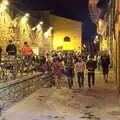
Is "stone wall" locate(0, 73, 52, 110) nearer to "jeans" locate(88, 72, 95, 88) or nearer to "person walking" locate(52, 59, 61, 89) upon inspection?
"person walking" locate(52, 59, 61, 89)

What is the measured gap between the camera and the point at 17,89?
1864 cm

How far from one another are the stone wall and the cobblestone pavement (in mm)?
295

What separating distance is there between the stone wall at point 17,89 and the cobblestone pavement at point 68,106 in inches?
11.6

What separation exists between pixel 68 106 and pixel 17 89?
100 inches

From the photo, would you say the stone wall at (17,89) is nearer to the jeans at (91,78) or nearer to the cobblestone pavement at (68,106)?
the cobblestone pavement at (68,106)

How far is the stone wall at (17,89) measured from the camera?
1642 centimetres

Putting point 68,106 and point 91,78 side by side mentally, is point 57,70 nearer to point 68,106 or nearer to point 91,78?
point 91,78

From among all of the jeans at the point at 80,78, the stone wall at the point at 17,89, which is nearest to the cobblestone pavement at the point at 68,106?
the stone wall at the point at 17,89

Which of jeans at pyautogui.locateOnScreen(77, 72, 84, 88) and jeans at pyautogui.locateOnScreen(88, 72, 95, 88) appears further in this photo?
jeans at pyautogui.locateOnScreen(88, 72, 95, 88)

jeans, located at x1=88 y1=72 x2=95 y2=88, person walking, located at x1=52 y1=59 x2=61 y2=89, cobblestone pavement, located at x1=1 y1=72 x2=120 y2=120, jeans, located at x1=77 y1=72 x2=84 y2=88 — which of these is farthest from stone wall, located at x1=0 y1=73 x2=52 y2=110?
jeans, located at x1=88 y1=72 x2=95 y2=88

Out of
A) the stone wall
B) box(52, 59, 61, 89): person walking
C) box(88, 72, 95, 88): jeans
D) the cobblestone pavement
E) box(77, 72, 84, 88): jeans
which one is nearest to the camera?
the cobblestone pavement

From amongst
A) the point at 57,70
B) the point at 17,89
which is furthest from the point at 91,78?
the point at 17,89

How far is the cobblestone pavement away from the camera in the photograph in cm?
1491

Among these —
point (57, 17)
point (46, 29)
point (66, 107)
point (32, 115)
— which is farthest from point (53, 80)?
point (57, 17)
